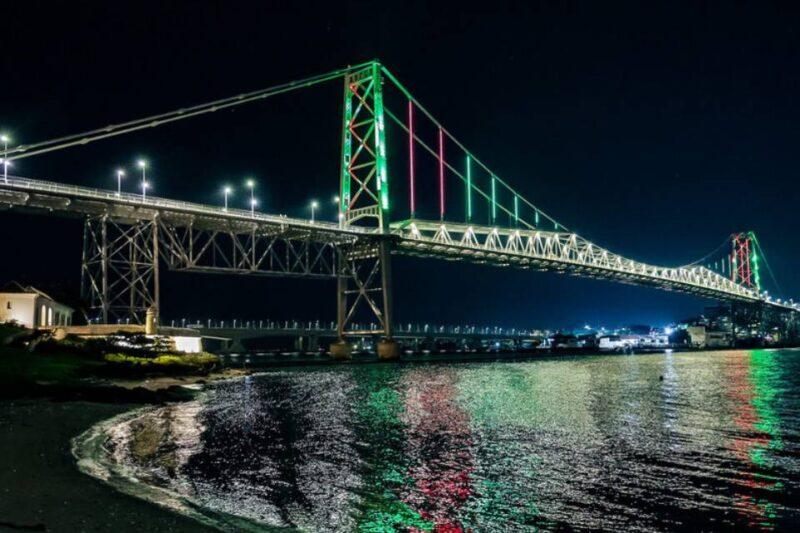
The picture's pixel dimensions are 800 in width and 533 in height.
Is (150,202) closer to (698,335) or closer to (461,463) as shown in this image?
(461,463)

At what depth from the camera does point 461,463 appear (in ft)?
49.0

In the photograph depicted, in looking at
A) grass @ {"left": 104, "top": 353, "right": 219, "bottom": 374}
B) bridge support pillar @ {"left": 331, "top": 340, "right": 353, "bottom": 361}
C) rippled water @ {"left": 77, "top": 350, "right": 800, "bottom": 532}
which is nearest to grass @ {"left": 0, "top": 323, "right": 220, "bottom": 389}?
grass @ {"left": 104, "top": 353, "right": 219, "bottom": 374}

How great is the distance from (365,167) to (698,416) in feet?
→ 192

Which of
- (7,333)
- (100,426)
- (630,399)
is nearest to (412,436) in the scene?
(100,426)

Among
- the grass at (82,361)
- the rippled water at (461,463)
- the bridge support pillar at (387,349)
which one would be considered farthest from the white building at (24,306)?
the bridge support pillar at (387,349)

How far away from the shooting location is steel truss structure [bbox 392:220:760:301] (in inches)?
3290

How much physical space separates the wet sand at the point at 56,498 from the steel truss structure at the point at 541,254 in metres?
61.9

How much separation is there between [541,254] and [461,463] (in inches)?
3609

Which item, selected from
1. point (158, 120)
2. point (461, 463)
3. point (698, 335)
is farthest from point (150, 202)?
point (698, 335)

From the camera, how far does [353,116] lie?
259 ft

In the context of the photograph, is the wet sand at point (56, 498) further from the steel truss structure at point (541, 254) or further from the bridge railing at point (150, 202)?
the steel truss structure at point (541, 254)

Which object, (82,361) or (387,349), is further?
(387,349)

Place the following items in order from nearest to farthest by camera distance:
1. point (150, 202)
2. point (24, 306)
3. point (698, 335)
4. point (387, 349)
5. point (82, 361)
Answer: point (82, 361) < point (24, 306) < point (150, 202) < point (387, 349) < point (698, 335)

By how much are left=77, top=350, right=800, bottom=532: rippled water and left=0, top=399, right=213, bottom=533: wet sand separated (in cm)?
56
